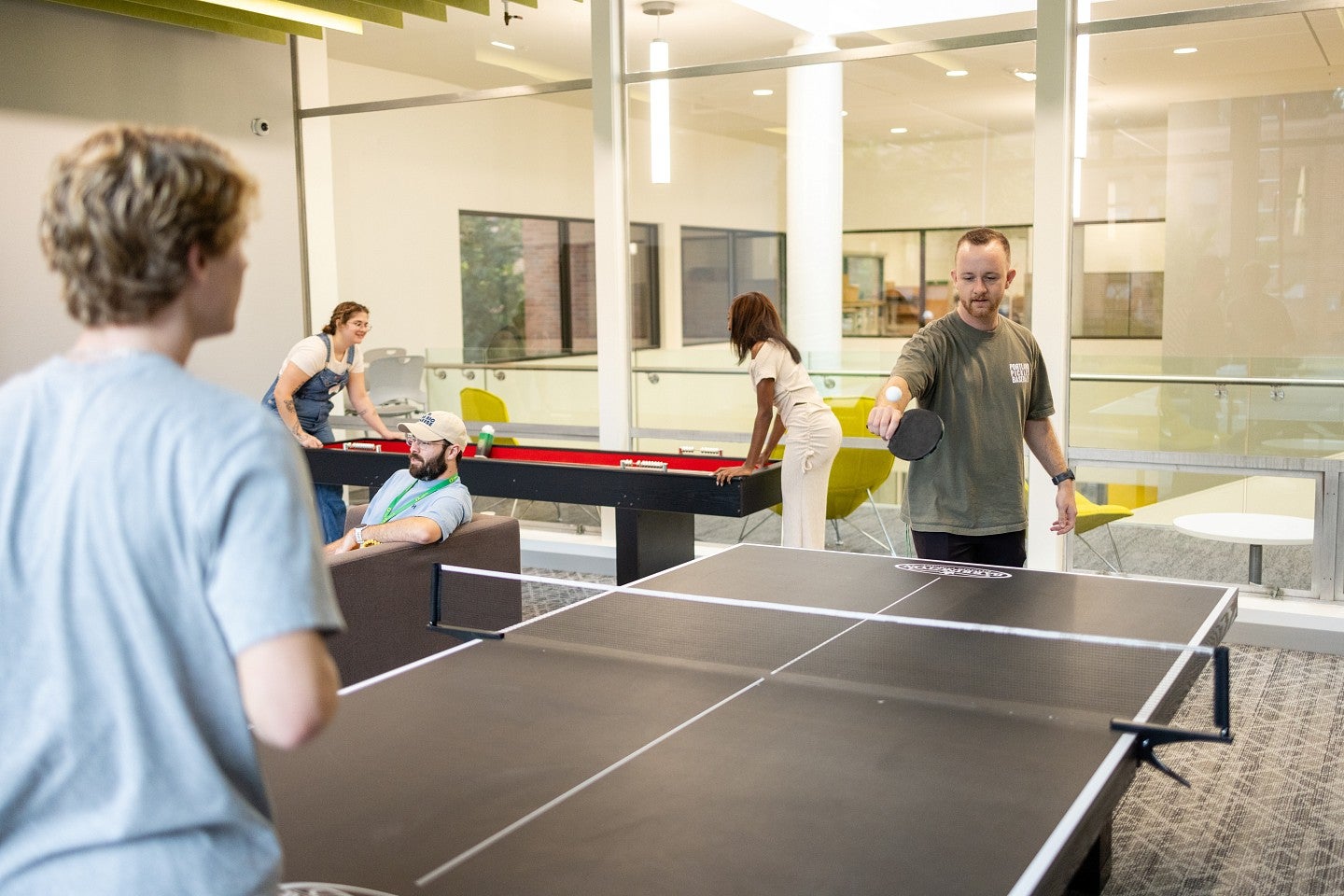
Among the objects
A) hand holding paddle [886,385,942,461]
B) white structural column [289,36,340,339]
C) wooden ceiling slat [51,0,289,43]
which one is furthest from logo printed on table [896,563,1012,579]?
white structural column [289,36,340,339]

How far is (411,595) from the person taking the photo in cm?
425

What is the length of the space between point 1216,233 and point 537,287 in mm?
3801

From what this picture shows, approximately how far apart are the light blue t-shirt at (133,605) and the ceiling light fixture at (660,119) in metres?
6.00

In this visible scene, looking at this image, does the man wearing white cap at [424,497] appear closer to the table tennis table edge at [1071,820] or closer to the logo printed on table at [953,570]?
the logo printed on table at [953,570]

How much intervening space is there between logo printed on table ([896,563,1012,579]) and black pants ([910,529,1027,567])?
127 mm

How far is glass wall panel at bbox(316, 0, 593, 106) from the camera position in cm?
698

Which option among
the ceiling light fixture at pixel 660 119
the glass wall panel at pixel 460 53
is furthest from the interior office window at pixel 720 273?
the glass wall panel at pixel 460 53

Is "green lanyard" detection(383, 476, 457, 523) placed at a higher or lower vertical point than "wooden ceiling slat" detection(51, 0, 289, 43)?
lower

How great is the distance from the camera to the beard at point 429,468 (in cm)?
437

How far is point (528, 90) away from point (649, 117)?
32.9 inches

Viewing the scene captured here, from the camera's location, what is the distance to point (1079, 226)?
19.1 feet

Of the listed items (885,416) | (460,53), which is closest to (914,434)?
(885,416)

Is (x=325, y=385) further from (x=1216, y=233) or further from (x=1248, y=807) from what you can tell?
(x=1248, y=807)

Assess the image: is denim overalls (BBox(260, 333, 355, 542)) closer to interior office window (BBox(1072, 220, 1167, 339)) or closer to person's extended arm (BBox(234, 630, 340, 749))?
interior office window (BBox(1072, 220, 1167, 339))
